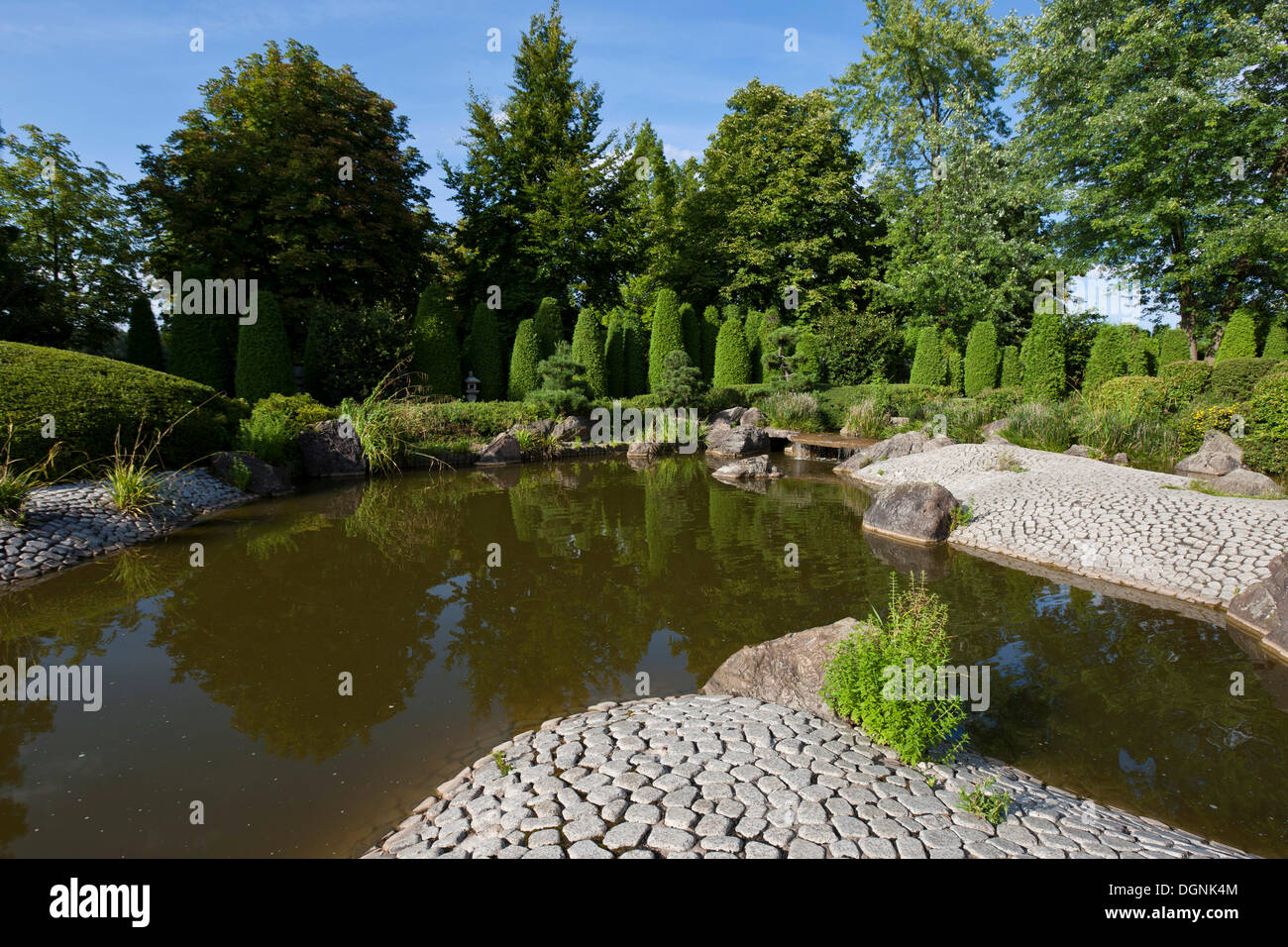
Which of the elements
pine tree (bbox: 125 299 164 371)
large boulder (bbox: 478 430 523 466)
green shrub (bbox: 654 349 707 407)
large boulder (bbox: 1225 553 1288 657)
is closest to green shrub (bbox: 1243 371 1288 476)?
large boulder (bbox: 1225 553 1288 657)

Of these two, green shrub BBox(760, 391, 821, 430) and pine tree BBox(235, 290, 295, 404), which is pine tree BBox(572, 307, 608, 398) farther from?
pine tree BBox(235, 290, 295, 404)

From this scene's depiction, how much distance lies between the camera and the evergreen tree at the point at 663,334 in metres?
22.9

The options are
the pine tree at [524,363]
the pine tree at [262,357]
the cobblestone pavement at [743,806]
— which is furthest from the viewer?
the pine tree at [524,363]

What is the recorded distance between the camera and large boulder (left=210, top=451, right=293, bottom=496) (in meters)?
10.6

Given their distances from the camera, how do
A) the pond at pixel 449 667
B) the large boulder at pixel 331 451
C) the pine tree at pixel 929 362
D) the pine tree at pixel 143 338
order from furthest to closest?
the pine tree at pixel 929 362 < the pine tree at pixel 143 338 < the large boulder at pixel 331 451 < the pond at pixel 449 667

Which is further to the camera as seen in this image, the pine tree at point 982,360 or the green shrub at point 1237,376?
the pine tree at point 982,360

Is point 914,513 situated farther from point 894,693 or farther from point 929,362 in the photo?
point 929,362

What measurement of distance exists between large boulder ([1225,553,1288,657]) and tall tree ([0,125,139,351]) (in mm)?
24670

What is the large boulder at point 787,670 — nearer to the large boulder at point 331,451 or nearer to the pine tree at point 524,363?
the large boulder at point 331,451

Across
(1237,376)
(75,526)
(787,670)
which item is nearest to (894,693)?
(787,670)

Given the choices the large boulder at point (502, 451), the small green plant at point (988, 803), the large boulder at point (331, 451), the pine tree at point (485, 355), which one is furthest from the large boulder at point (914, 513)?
the pine tree at point (485, 355)

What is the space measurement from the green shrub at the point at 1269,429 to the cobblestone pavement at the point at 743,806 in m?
9.76

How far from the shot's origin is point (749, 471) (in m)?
13.4
